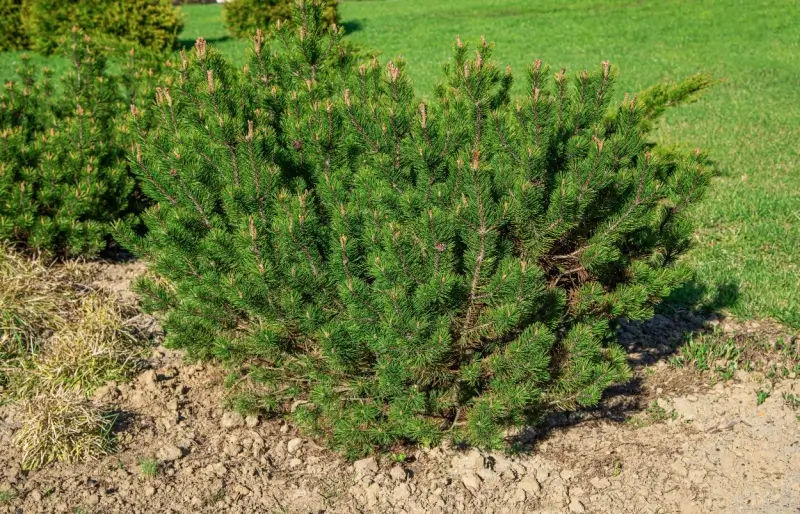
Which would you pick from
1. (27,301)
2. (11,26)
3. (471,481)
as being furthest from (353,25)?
(471,481)

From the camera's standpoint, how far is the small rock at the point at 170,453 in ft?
12.2

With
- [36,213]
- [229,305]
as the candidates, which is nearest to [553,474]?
[229,305]

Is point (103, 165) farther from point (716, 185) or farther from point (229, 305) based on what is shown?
point (716, 185)

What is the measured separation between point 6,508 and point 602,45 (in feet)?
57.1

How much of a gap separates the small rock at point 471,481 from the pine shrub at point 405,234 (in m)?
0.19

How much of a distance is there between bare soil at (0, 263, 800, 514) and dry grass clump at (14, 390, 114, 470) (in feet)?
0.18

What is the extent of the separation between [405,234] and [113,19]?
15.0 meters

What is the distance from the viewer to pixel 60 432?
11.9 feet

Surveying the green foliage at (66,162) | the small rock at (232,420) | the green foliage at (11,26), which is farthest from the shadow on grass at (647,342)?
the green foliage at (11,26)

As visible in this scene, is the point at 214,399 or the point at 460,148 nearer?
the point at 460,148

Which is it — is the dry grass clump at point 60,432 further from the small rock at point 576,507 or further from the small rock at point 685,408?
the small rock at point 685,408

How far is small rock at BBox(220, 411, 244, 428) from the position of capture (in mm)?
3988

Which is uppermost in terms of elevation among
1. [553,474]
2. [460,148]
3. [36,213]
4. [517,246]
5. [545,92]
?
[545,92]

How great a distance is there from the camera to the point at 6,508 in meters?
3.37
